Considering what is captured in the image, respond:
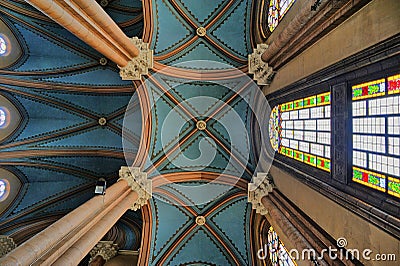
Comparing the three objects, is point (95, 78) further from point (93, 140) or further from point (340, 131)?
point (340, 131)

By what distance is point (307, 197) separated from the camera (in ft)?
26.4

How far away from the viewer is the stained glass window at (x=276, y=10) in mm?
9800

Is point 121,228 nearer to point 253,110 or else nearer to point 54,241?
point 253,110

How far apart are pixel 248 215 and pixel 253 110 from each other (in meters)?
4.34

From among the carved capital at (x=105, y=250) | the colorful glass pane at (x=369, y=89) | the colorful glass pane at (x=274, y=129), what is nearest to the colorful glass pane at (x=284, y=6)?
the colorful glass pane at (x=274, y=129)

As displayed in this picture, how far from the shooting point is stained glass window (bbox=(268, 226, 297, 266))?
971 cm

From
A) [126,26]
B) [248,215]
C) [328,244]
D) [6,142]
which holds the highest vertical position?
[126,26]

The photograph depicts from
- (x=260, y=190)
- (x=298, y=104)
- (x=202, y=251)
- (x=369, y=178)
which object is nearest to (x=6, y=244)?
(x=202, y=251)

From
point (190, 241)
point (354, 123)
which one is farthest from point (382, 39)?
point (190, 241)

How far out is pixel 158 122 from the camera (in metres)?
13.8

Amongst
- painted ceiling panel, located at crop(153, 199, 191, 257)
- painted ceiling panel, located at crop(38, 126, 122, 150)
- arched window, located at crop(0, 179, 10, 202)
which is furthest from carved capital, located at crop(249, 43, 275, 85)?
arched window, located at crop(0, 179, 10, 202)

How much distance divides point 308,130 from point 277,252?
14.7 feet

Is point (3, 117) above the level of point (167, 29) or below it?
below

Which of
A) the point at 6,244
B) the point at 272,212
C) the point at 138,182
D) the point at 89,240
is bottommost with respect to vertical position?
the point at 6,244
